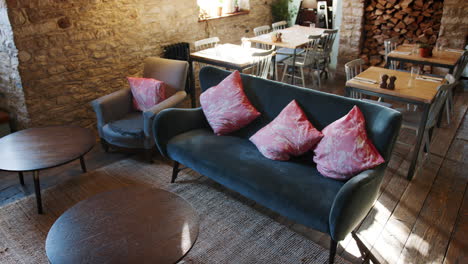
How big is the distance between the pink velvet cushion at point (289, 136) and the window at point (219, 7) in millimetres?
3132

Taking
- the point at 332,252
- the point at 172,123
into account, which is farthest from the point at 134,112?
the point at 332,252

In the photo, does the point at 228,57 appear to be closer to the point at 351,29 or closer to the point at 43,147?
Result: the point at 43,147

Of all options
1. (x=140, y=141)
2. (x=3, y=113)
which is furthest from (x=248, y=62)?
(x=3, y=113)

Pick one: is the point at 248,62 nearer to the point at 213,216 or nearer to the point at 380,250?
the point at 213,216

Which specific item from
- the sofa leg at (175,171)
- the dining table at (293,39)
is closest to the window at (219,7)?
the dining table at (293,39)

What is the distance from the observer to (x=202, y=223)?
2.65 m

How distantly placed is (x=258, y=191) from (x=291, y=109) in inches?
27.2

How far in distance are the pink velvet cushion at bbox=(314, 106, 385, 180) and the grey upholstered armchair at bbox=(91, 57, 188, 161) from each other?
5.13 feet

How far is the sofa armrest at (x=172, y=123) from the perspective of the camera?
297 cm

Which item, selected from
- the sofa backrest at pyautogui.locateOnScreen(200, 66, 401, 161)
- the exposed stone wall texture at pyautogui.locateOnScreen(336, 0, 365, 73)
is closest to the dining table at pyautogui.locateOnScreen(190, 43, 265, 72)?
the sofa backrest at pyautogui.locateOnScreen(200, 66, 401, 161)

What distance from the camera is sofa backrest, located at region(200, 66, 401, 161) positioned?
7.73 ft

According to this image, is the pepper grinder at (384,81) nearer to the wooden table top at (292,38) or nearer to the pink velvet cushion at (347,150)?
the pink velvet cushion at (347,150)

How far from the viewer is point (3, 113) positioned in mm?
3715

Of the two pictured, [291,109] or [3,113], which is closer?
[291,109]
